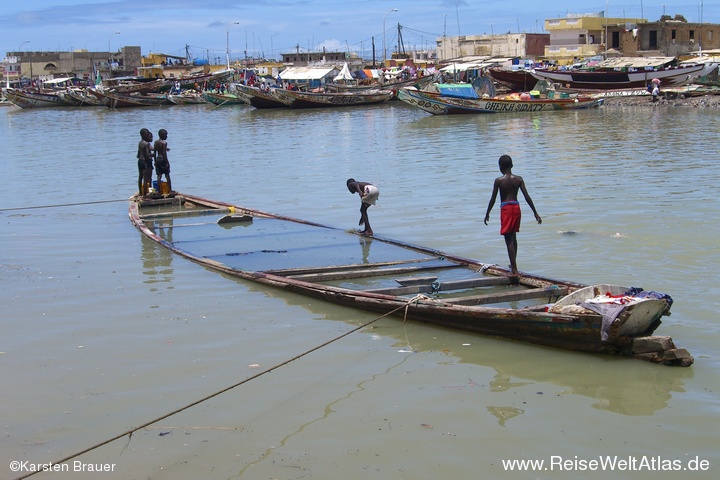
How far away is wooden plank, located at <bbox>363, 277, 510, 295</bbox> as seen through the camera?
7773 mm

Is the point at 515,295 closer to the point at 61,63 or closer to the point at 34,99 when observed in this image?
the point at 34,99

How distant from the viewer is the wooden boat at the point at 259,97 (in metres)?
48.0

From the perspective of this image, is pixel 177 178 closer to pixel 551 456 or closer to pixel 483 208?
pixel 483 208

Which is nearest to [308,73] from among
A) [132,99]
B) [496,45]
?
[132,99]

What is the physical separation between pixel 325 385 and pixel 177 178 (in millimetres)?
13895

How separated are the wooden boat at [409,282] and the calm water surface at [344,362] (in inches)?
6.2

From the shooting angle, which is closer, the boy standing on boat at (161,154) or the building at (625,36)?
the boy standing on boat at (161,154)

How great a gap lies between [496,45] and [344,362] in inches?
2481

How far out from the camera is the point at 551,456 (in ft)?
16.6

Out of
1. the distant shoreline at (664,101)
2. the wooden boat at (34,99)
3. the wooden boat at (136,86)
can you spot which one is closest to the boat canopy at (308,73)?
the wooden boat at (136,86)

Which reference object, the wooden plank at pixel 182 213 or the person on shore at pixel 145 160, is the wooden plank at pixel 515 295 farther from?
the person on shore at pixel 145 160

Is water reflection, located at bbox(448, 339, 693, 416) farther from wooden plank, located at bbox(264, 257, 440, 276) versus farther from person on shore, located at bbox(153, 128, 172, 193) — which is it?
person on shore, located at bbox(153, 128, 172, 193)

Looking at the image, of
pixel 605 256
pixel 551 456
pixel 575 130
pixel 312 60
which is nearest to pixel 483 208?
pixel 605 256

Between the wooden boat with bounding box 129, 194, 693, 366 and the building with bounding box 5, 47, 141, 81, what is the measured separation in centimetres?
7925
